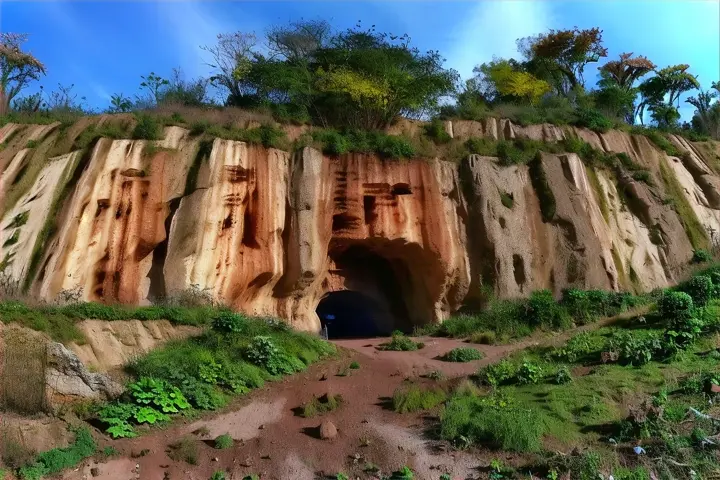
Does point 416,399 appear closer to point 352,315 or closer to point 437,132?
point 352,315

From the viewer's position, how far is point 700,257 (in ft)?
65.6

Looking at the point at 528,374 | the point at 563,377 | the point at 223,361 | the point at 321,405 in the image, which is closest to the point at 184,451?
the point at 321,405

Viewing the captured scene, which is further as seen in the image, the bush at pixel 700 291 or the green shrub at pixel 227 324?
the bush at pixel 700 291

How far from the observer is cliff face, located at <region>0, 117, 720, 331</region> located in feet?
53.3

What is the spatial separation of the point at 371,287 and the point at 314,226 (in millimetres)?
4039

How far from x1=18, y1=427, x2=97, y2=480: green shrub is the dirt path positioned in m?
0.16

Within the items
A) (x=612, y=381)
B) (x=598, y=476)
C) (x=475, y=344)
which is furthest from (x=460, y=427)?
(x=475, y=344)

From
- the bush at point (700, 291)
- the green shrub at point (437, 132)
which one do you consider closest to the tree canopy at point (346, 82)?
the green shrub at point (437, 132)

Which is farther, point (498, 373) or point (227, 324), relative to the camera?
point (227, 324)

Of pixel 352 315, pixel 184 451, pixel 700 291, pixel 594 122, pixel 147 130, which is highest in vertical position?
pixel 594 122

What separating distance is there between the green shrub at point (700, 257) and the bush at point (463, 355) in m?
10.2

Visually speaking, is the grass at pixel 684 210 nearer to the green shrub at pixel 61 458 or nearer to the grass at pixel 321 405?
the grass at pixel 321 405

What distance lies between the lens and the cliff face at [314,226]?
53.3 ft

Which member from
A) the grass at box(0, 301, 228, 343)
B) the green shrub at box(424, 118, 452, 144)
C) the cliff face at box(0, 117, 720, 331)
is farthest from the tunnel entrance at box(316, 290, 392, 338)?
the grass at box(0, 301, 228, 343)
